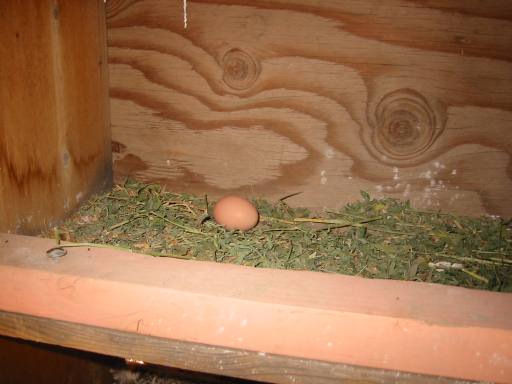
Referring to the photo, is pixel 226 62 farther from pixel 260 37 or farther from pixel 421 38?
pixel 421 38

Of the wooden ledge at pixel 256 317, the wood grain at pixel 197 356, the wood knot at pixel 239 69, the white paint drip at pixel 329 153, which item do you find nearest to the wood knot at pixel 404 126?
the white paint drip at pixel 329 153

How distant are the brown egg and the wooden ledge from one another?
401 millimetres

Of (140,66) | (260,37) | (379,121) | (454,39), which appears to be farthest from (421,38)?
(140,66)

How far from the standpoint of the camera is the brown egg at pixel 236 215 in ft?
3.75

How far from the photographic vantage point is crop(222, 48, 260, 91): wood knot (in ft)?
3.96

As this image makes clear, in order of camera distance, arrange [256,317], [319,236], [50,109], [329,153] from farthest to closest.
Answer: [329,153] → [319,236] → [50,109] → [256,317]

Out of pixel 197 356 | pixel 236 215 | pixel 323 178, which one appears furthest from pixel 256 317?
pixel 323 178

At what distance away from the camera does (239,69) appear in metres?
1.22

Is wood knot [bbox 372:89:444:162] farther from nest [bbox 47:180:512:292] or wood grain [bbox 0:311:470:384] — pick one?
wood grain [bbox 0:311:470:384]

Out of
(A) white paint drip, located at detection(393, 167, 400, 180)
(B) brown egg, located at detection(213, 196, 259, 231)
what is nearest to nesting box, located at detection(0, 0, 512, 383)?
(A) white paint drip, located at detection(393, 167, 400, 180)

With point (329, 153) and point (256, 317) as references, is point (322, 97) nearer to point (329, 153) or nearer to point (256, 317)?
point (329, 153)

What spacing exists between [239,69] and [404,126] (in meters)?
0.51

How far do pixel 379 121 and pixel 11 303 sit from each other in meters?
1.02

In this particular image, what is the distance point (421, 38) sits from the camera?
3.70 ft
